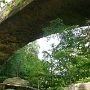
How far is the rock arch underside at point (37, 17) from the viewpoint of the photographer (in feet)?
18.6

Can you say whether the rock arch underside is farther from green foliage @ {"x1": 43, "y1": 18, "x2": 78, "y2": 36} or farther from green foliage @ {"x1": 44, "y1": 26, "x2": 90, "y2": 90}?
green foliage @ {"x1": 44, "y1": 26, "x2": 90, "y2": 90}

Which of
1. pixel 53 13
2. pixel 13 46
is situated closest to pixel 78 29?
pixel 53 13

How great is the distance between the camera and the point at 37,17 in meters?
6.45

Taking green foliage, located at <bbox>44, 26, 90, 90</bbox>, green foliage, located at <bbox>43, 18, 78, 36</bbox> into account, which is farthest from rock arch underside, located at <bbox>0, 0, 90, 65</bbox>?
green foliage, located at <bbox>44, 26, 90, 90</bbox>

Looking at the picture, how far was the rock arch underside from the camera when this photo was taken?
5.68m

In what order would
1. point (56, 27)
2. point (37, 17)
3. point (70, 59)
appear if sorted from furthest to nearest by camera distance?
point (70, 59) < point (56, 27) < point (37, 17)

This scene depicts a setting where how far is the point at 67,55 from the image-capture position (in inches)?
373

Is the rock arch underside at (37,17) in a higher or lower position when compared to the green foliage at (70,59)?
higher

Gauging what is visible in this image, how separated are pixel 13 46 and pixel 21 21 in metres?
2.30

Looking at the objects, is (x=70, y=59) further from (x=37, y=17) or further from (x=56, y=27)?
(x=37, y=17)

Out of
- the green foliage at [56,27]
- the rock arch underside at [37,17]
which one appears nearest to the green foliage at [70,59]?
the green foliage at [56,27]

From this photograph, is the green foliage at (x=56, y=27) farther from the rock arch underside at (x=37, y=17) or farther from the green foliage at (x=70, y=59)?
the green foliage at (x=70, y=59)

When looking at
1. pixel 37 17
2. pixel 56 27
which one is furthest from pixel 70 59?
pixel 37 17

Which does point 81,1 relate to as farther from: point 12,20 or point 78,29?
point 12,20
